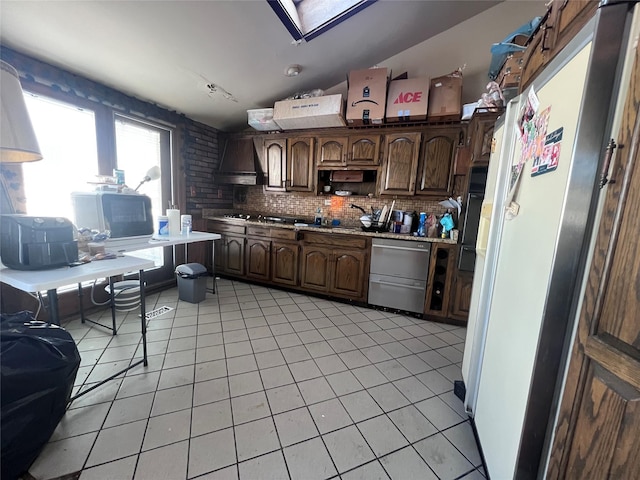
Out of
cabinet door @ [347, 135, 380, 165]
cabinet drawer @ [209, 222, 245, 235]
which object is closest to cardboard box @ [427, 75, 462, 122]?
cabinet door @ [347, 135, 380, 165]

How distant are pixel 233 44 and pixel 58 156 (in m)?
1.83

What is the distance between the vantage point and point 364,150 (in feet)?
9.83

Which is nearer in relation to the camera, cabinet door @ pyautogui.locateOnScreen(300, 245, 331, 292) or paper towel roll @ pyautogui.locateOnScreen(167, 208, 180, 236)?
paper towel roll @ pyautogui.locateOnScreen(167, 208, 180, 236)

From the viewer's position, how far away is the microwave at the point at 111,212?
6.01 ft

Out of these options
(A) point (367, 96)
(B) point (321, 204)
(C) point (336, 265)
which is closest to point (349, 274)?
(C) point (336, 265)

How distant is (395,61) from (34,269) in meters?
3.70

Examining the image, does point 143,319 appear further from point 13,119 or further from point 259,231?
point 259,231

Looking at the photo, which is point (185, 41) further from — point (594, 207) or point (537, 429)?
point (537, 429)

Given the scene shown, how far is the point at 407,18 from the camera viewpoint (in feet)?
7.77

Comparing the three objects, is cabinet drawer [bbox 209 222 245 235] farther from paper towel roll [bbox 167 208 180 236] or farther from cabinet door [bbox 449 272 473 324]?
cabinet door [bbox 449 272 473 324]

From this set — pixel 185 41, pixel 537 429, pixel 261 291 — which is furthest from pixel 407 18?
pixel 261 291

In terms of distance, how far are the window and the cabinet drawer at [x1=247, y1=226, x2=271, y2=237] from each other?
66.1 inches

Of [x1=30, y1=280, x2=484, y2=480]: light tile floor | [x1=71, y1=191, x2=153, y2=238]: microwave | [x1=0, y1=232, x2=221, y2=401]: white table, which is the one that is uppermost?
[x1=71, y1=191, x2=153, y2=238]: microwave

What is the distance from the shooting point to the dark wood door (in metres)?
0.50
